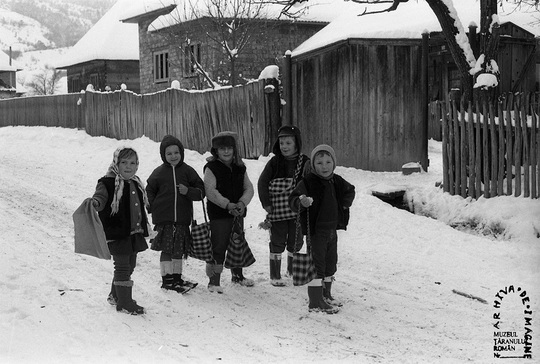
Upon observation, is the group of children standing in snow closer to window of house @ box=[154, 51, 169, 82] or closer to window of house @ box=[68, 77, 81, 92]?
window of house @ box=[154, 51, 169, 82]

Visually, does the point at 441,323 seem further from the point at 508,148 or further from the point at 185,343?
the point at 508,148

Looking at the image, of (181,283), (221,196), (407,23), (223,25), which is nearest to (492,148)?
(221,196)

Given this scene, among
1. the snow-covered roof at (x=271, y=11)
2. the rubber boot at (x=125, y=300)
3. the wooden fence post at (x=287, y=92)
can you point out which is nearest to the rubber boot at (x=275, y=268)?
the rubber boot at (x=125, y=300)

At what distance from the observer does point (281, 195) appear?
6.64 metres

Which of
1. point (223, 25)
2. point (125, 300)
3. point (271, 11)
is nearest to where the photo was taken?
point (125, 300)

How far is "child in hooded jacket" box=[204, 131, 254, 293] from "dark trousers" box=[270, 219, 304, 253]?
0.39 meters

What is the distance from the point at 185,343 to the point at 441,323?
82.3 inches

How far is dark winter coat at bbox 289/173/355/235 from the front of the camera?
19.5ft

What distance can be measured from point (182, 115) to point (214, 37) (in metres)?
6.30

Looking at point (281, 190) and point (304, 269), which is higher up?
point (281, 190)

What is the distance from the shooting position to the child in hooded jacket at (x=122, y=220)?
5.53 meters

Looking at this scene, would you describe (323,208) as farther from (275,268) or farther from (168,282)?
(168,282)

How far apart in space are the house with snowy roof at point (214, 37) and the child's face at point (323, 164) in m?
13.8

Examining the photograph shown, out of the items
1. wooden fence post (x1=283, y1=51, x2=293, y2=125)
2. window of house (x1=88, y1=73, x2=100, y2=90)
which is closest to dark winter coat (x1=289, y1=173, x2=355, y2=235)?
wooden fence post (x1=283, y1=51, x2=293, y2=125)
